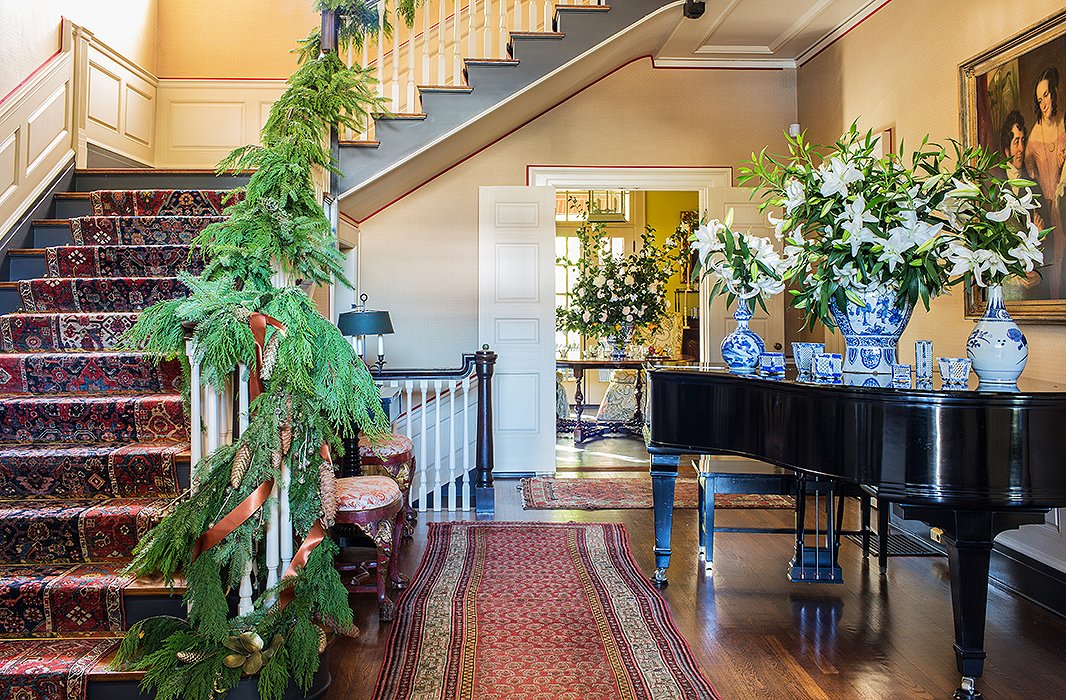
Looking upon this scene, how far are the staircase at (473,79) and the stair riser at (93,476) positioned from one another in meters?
2.74

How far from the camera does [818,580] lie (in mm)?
3496

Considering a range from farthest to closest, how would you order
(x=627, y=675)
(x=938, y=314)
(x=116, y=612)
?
(x=938, y=314) → (x=627, y=675) → (x=116, y=612)

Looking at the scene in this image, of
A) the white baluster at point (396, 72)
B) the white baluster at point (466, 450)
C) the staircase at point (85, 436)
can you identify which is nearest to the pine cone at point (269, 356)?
the staircase at point (85, 436)

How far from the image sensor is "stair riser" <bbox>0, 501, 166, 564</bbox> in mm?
2617

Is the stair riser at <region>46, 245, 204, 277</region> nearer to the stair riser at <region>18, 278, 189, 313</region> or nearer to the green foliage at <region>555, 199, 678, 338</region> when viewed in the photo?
the stair riser at <region>18, 278, 189, 313</region>

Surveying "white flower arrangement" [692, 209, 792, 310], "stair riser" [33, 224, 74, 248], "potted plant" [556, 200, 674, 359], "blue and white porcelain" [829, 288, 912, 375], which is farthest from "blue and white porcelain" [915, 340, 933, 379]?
"potted plant" [556, 200, 674, 359]

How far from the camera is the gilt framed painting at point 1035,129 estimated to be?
3361 mm

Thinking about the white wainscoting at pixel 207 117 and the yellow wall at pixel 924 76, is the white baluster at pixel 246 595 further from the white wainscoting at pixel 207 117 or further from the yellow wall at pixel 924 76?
the white wainscoting at pixel 207 117

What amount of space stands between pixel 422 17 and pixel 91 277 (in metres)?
3.25

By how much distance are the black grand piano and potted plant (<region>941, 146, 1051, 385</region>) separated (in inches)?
4.9

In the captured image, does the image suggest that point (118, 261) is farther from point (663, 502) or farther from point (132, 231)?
point (663, 502)

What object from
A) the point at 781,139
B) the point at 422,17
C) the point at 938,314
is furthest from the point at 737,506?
the point at 422,17

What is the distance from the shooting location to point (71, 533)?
8.68ft

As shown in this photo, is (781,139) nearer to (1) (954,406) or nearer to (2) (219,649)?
(1) (954,406)
